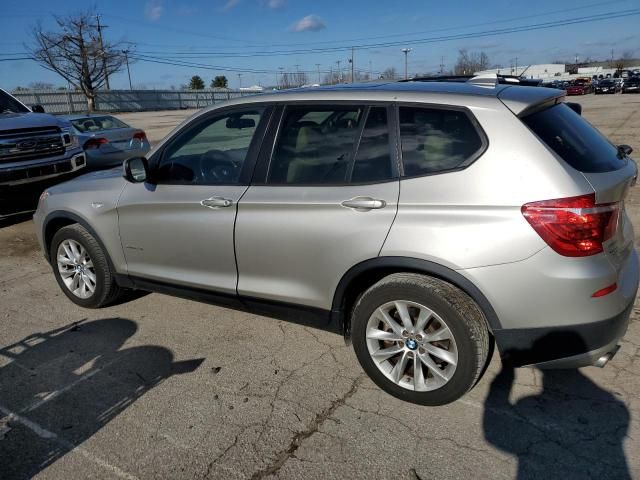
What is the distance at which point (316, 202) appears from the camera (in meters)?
2.98

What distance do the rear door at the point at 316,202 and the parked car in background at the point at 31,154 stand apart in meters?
5.27

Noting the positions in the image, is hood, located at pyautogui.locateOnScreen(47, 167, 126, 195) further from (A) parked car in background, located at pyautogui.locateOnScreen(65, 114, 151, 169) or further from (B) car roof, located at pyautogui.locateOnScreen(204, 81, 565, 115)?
(A) parked car in background, located at pyautogui.locateOnScreen(65, 114, 151, 169)

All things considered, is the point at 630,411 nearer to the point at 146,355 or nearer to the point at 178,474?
the point at 178,474

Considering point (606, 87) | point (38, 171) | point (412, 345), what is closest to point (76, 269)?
point (412, 345)

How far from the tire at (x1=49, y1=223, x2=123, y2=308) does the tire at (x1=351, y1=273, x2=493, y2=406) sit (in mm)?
2294

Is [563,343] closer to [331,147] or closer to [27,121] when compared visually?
[331,147]

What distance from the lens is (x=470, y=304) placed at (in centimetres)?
267

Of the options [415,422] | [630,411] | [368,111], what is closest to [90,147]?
[368,111]

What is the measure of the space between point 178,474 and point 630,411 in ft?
7.78

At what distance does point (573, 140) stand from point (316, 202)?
4.67 ft

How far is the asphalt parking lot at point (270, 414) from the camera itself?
2475 millimetres

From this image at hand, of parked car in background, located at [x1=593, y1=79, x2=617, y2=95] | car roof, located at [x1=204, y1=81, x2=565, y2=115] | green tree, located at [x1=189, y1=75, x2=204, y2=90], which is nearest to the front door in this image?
car roof, located at [x1=204, y1=81, x2=565, y2=115]

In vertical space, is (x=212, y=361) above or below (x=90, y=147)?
below

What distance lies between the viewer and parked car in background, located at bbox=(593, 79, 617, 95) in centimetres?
4911
